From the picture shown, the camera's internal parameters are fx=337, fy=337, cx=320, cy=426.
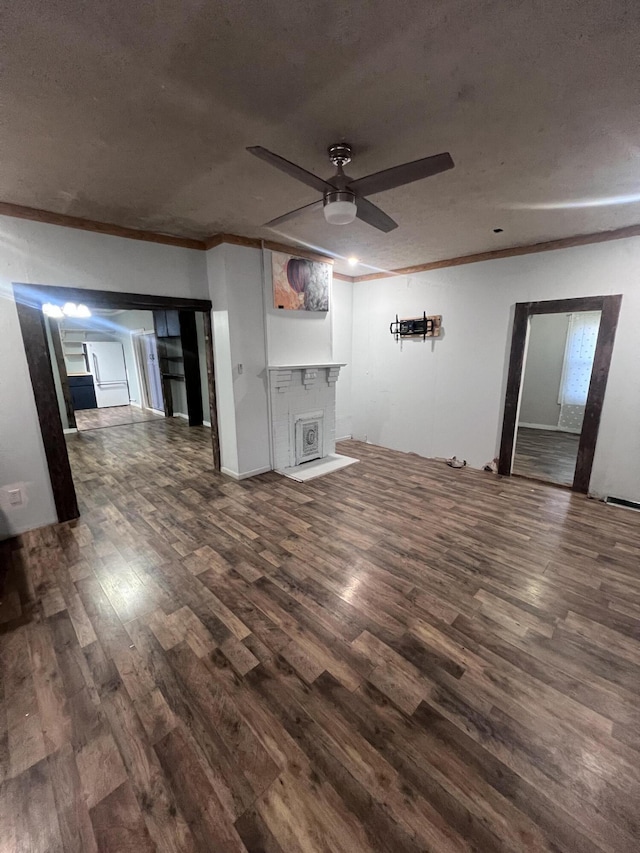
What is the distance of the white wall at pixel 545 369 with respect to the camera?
20.1ft

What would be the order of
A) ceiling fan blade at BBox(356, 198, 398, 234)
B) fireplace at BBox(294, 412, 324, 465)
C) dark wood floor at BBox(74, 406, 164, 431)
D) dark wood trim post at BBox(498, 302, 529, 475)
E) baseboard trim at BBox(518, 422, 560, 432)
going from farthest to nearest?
dark wood floor at BBox(74, 406, 164, 431)
baseboard trim at BBox(518, 422, 560, 432)
fireplace at BBox(294, 412, 324, 465)
dark wood trim post at BBox(498, 302, 529, 475)
ceiling fan blade at BBox(356, 198, 398, 234)

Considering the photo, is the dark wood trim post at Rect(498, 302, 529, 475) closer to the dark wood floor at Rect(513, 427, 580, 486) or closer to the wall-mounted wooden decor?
the dark wood floor at Rect(513, 427, 580, 486)

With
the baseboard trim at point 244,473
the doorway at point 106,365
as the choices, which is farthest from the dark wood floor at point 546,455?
the doorway at point 106,365

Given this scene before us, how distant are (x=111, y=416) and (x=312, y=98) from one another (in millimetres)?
8088

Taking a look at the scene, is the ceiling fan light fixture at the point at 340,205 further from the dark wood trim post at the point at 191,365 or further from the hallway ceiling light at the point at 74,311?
the hallway ceiling light at the point at 74,311

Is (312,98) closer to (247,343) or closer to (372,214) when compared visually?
(372,214)

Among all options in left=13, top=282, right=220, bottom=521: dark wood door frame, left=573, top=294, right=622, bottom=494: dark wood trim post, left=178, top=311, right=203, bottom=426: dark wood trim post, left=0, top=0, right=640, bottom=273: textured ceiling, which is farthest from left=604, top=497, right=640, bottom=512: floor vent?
left=178, top=311, right=203, bottom=426: dark wood trim post

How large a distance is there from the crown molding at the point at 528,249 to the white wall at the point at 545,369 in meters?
2.84

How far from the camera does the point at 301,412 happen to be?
14.6 ft

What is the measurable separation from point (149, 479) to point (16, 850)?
129 inches

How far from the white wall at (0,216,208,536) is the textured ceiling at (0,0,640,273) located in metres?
0.30

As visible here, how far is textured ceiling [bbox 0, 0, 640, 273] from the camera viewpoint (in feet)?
3.77

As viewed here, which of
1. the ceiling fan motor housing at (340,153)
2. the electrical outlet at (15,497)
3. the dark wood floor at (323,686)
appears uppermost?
the ceiling fan motor housing at (340,153)

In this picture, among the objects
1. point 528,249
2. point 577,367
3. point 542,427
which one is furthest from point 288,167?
point 542,427
